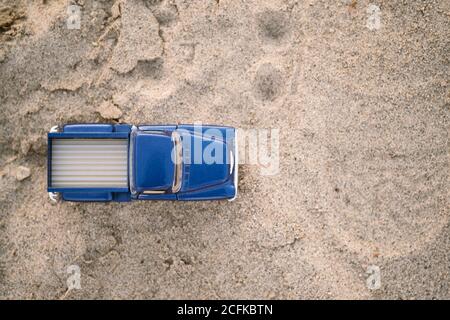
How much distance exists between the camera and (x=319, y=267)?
4.31 meters

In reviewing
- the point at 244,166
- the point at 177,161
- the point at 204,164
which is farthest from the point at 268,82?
the point at 177,161

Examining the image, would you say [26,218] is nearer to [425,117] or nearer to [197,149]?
[197,149]

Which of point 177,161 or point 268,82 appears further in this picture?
point 268,82

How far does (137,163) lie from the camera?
3803 mm

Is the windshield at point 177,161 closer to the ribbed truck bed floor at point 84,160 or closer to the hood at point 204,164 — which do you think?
the hood at point 204,164

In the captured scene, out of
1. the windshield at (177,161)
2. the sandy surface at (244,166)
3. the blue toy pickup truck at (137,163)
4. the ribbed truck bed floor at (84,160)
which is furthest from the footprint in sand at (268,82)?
the ribbed truck bed floor at (84,160)

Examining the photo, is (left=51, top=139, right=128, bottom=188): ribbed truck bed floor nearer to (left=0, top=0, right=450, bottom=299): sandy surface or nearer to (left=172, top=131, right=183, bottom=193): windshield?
(left=172, top=131, right=183, bottom=193): windshield

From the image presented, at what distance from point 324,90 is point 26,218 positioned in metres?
2.92

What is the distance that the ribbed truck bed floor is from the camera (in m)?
3.88

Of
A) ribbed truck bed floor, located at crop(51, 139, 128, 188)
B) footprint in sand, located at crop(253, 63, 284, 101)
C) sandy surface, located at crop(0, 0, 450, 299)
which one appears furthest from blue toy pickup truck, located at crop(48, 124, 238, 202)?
footprint in sand, located at crop(253, 63, 284, 101)

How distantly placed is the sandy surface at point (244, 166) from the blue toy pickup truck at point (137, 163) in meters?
0.38

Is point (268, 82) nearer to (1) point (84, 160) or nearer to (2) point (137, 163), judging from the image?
(2) point (137, 163)

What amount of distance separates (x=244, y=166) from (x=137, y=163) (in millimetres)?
1027

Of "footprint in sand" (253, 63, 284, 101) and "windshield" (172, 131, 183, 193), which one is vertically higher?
"footprint in sand" (253, 63, 284, 101)
